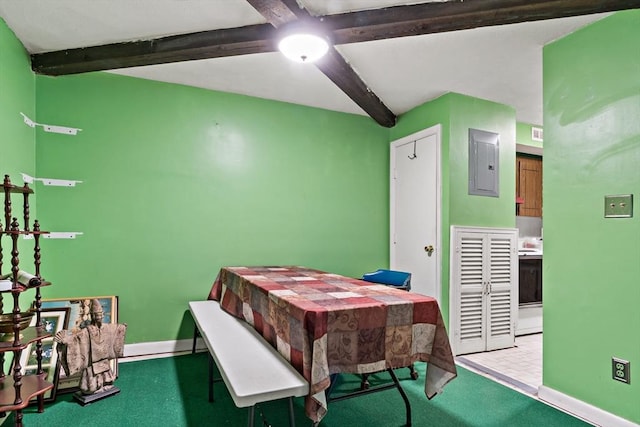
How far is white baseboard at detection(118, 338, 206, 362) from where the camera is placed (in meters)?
3.19

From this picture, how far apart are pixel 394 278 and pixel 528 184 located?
10.4 feet

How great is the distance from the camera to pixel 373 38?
2.45m

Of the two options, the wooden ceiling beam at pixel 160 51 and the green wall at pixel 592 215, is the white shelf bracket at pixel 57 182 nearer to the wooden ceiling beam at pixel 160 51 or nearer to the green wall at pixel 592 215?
the wooden ceiling beam at pixel 160 51

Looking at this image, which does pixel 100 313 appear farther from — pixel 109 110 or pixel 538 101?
pixel 538 101

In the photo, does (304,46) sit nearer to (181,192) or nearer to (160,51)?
(160,51)

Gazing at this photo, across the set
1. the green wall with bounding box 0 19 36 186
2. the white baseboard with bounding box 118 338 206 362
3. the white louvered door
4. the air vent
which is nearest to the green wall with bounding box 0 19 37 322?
the green wall with bounding box 0 19 36 186

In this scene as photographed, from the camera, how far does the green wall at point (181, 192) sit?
122 inches

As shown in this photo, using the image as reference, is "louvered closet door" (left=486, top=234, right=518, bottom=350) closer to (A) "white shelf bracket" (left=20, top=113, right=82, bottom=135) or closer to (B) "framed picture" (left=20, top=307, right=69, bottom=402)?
(B) "framed picture" (left=20, top=307, right=69, bottom=402)

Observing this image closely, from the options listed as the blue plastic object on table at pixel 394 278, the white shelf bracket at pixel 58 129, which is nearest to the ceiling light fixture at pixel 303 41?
the blue plastic object on table at pixel 394 278

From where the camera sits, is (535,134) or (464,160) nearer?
(464,160)

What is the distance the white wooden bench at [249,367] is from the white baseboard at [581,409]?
1.99 meters

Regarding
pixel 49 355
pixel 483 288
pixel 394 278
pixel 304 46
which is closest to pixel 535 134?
pixel 483 288

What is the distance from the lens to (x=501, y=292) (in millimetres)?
3713

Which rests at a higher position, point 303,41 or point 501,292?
point 303,41
